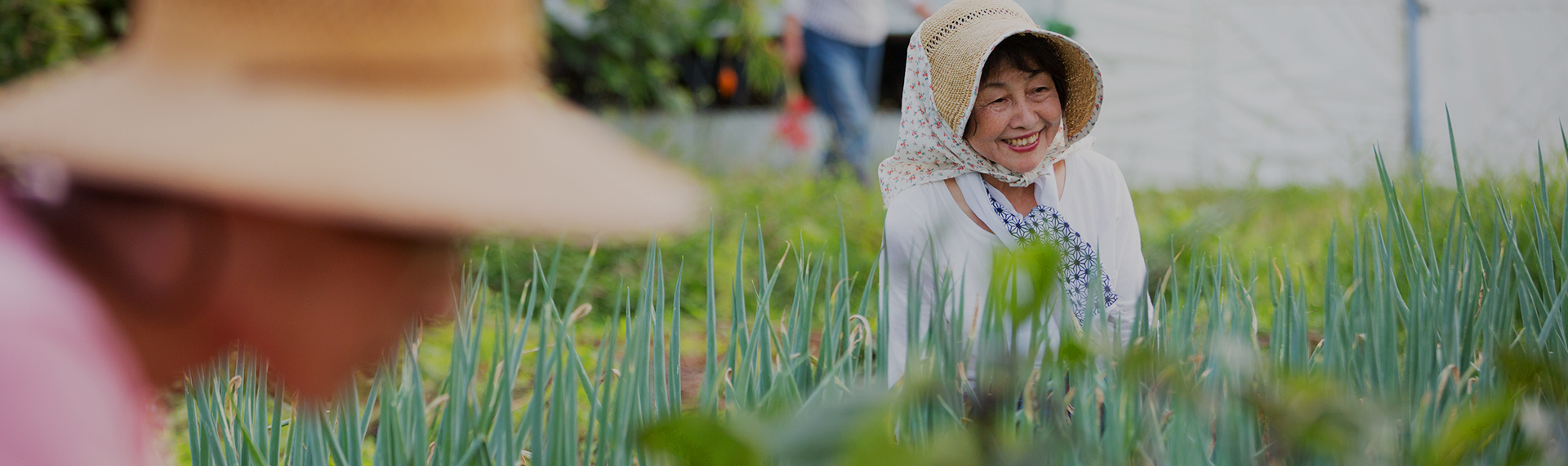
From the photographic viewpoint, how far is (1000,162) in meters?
1.68

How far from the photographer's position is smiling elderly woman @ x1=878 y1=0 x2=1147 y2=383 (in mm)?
1631

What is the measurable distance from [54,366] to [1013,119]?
1.33 m

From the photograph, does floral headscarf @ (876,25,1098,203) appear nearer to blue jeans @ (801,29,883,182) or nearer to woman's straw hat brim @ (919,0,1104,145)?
woman's straw hat brim @ (919,0,1104,145)

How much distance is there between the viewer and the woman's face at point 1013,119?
165cm

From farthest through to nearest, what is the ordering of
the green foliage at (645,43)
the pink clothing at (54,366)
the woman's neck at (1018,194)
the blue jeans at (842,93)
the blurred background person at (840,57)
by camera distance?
1. the green foliage at (645,43)
2. the blue jeans at (842,93)
3. the blurred background person at (840,57)
4. the woman's neck at (1018,194)
5. the pink clothing at (54,366)

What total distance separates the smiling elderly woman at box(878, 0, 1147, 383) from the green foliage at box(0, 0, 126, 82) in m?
3.04

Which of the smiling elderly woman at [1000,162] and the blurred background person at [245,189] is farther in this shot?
the smiling elderly woman at [1000,162]

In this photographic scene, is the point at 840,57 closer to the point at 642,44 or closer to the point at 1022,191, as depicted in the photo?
the point at 642,44

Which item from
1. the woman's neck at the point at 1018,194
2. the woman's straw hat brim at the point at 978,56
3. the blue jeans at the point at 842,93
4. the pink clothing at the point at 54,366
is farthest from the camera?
the blue jeans at the point at 842,93

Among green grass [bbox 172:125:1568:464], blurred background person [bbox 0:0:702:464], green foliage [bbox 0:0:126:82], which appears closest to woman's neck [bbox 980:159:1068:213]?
green grass [bbox 172:125:1568:464]

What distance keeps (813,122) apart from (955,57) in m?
5.51

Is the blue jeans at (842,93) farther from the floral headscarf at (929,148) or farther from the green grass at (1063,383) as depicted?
the green grass at (1063,383)

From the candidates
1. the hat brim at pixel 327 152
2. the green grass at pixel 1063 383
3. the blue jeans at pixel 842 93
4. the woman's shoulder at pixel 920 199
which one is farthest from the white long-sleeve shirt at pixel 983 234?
the blue jeans at pixel 842 93

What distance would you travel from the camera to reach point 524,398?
2.26 m
